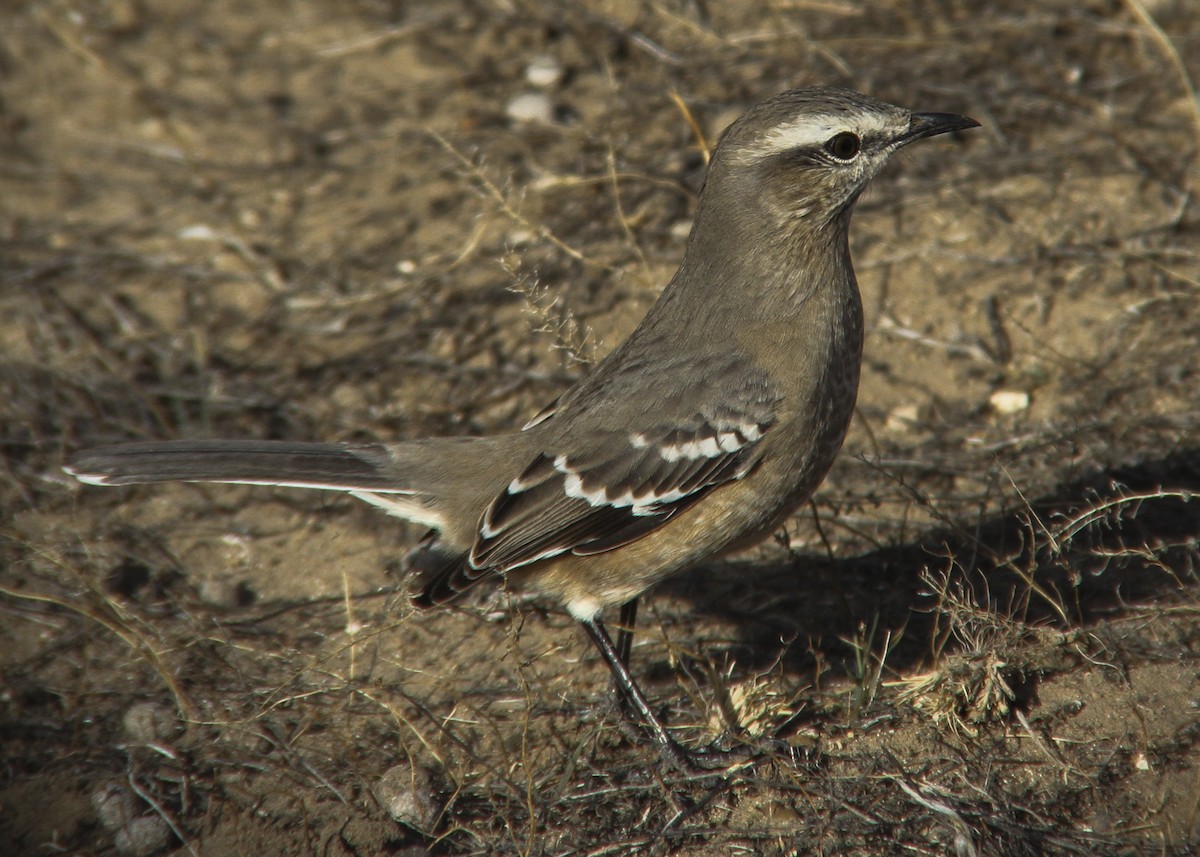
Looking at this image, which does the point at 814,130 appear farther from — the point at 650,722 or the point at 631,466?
the point at 650,722

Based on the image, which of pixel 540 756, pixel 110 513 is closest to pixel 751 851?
pixel 540 756

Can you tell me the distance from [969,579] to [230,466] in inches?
117

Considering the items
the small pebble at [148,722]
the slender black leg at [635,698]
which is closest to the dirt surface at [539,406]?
the small pebble at [148,722]

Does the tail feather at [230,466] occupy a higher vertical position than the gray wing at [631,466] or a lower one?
lower

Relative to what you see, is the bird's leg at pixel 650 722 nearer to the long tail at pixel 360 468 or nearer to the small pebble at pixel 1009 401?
the long tail at pixel 360 468

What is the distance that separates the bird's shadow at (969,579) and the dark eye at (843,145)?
1520mm

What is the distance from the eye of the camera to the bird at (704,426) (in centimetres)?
454

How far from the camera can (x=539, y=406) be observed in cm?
636

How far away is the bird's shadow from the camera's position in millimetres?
4812

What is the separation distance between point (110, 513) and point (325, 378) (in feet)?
4.31

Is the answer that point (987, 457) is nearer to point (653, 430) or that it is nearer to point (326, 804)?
point (653, 430)

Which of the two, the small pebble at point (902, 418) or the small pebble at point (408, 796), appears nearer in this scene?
the small pebble at point (408, 796)

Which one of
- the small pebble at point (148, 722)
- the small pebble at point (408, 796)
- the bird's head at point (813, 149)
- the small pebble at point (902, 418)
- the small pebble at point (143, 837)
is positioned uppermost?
the bird's head at point (813, 149)

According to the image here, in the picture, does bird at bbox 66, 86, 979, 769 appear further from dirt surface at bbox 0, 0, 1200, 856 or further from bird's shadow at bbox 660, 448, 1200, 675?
bird's shadow at bbox 660, 448, 1200, 675
